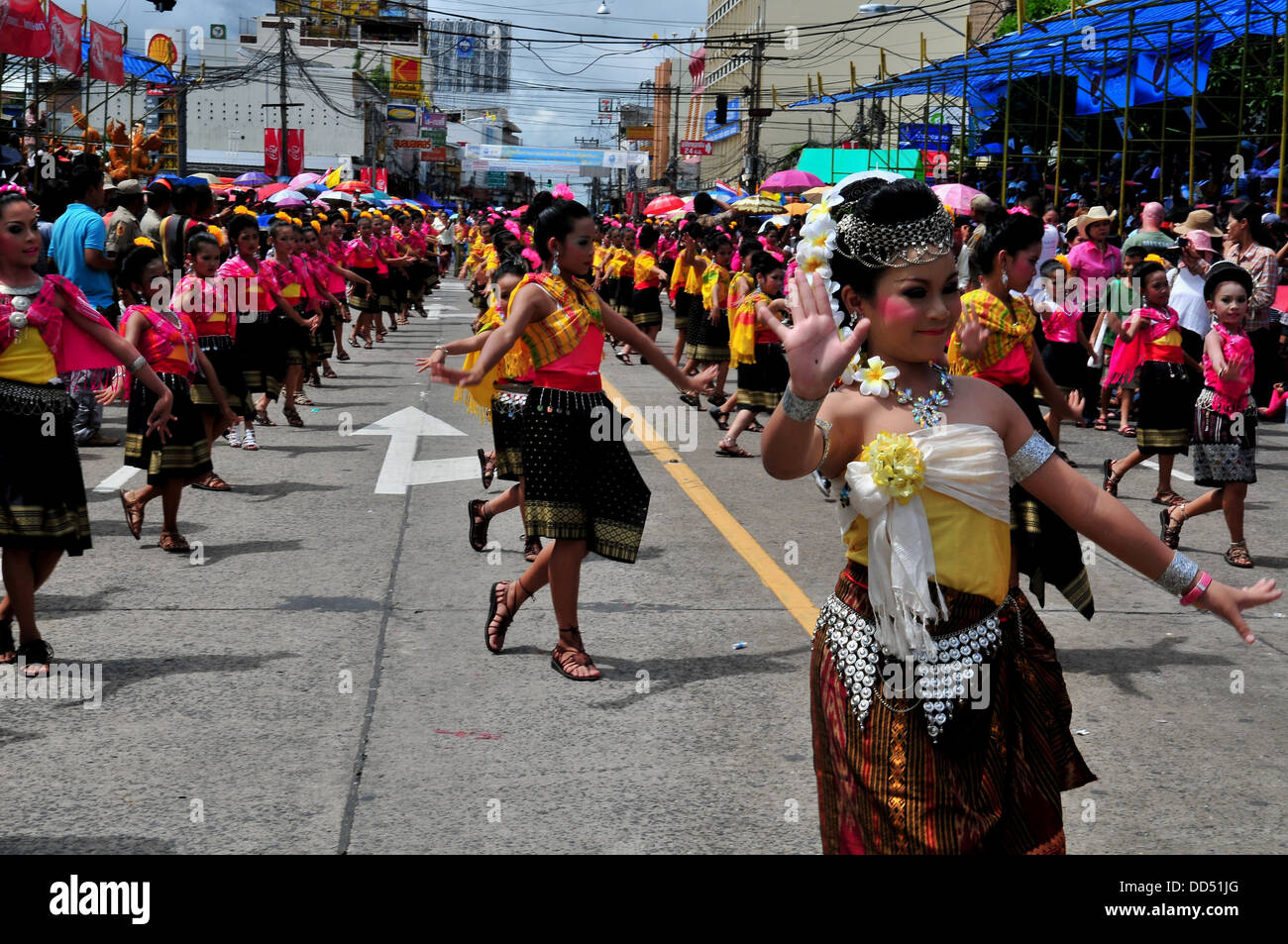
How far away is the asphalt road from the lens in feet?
14.7

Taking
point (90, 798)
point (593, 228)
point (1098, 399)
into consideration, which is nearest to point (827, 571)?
point (593, 228)

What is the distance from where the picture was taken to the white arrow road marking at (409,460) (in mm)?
10969

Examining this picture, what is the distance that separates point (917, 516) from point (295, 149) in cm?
8169

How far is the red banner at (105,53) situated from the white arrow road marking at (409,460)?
738 inches

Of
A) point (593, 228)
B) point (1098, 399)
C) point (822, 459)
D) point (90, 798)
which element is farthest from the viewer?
point (1098, 399)

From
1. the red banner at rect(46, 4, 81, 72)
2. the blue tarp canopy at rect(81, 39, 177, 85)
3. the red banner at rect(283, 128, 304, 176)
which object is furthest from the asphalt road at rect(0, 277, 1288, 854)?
the red banner at rect(283, 128, 304, 176)

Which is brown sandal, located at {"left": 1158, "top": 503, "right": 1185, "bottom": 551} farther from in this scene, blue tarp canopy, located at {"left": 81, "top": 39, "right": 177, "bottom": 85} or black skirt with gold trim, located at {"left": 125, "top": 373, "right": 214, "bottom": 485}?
blue tarp canopy, located at {"left": 81, "top": 39, "right": 177, "bottom": 85}

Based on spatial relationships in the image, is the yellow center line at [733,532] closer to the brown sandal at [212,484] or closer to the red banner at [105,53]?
the brown sandal at [212,484]

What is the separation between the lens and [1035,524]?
5.80 meters

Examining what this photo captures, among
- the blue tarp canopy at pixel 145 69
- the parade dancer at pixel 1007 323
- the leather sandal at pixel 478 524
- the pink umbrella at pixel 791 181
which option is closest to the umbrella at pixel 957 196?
the pink umbrella at pixel 791 181

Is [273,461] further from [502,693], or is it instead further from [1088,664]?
[1088,664]

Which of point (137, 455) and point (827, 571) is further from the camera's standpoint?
point (137, 455)
